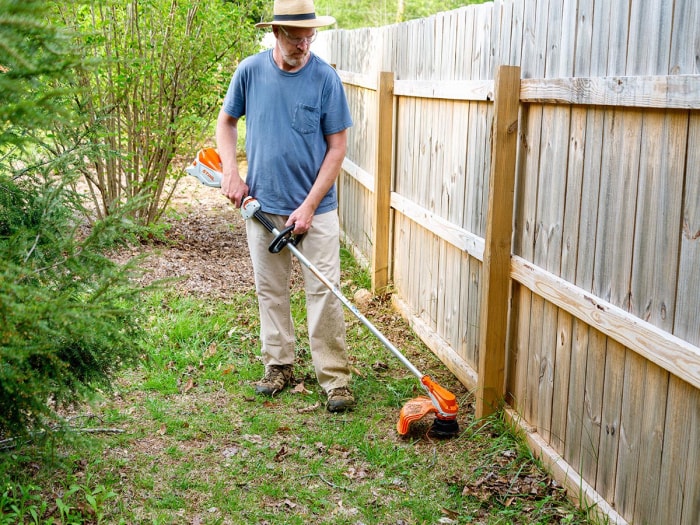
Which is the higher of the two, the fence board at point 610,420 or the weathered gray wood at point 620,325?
the weathered gray wood at point 620,325

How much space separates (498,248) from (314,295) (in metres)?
1.18

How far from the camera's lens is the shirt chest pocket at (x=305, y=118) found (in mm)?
4598

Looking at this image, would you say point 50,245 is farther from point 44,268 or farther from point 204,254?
point 204,254

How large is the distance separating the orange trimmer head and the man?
0.54 meters

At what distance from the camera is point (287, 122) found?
4.61 m

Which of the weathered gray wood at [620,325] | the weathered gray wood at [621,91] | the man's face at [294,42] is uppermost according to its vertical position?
the man's face at [294,42]

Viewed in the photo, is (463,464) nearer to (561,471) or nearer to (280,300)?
(561,471)

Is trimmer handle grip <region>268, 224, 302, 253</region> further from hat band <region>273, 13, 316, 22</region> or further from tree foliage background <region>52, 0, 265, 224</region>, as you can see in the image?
tree foliage background <region>52, 0, 265, 224</region>

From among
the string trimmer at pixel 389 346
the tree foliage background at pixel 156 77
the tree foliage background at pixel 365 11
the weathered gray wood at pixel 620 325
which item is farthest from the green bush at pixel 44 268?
the tree foliage background at pixel 365 11

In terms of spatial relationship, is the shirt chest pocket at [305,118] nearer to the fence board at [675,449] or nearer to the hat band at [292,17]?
the hat band at [292,17]

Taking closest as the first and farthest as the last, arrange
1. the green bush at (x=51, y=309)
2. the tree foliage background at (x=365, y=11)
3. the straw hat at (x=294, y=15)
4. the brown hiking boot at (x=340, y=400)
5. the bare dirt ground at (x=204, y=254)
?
the green bush at (x=51, y=309)
the straw hat at (x=294, y=15)
the brown hiking boot at (x=340, y=400)
the bare dirt ground at (x=204, y=254)
the tree foliage background at (x=365, y=11)

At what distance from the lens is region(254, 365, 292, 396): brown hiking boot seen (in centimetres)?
491

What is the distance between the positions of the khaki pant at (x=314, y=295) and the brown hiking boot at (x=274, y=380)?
0.06 meters

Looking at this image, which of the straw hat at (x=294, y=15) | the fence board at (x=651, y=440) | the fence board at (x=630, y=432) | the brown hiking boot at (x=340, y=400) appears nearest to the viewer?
the fence board at (x=651, y=440)
